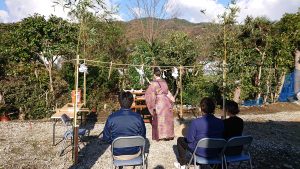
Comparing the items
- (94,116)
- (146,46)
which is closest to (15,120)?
(94,116)

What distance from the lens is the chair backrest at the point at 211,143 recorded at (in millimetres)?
4473

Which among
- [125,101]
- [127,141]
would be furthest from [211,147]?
[125,101]

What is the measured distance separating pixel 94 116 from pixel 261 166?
6032mm

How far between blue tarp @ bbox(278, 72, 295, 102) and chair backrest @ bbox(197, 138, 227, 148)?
1125 cm

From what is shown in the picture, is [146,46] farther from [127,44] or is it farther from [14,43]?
[14,43]

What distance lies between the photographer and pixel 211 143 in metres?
4.51

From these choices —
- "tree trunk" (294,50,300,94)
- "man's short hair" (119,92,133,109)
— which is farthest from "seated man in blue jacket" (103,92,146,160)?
"tree trunk" (294,50,300,94)

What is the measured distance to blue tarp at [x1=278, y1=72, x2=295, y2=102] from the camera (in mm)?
14828

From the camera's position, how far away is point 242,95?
13.4 m

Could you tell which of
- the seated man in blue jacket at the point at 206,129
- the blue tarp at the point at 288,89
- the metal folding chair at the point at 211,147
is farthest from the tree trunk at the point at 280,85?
→ the metal folding chair at the point at 211,147

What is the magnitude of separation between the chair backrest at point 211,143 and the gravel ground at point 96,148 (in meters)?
1.82

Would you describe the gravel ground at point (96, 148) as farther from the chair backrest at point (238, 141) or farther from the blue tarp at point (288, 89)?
the blue tarp at point (288, 89)

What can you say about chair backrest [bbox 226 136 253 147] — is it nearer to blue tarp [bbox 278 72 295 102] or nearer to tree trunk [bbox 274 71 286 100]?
tree trunk [bbox 274 71 286 100]

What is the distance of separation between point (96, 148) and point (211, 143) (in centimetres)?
347
